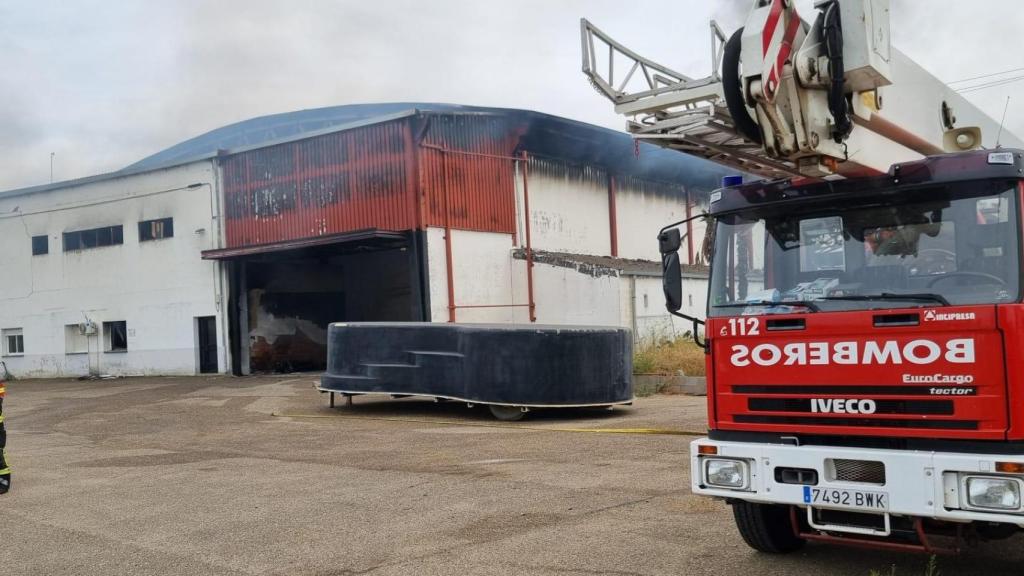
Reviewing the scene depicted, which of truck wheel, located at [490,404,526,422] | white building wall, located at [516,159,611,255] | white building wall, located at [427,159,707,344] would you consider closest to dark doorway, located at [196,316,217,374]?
white building wall, located at [427,159,707,344]

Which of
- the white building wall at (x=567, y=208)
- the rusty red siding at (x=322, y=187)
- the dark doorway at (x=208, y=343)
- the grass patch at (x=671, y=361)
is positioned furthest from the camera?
the dark doorway at (x=208, y=343)

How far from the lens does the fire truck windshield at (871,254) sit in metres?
5.00

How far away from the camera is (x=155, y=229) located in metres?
31.4

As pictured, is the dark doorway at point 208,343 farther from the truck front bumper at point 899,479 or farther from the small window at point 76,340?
the truck front bumper at point 899,479

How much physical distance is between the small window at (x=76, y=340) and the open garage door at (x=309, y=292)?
7368mm

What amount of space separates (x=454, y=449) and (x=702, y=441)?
643cm

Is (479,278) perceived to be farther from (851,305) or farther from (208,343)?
(851,305)

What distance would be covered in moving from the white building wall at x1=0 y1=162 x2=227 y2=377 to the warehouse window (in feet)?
0.63

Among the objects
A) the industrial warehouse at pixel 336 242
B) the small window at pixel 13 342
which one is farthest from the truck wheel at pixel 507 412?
the small window at pixel 13 342

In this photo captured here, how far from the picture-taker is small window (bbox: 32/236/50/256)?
34.3 meters

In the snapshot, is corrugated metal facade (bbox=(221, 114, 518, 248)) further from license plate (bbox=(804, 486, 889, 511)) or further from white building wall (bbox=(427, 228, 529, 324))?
license plate (bbox=(804, 486, 889, 511))

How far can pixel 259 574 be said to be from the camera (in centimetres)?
619

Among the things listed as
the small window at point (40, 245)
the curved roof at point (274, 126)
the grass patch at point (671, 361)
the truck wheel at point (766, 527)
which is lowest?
the truck wheel at point (766, 527)

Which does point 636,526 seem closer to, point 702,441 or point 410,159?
point 702,441
